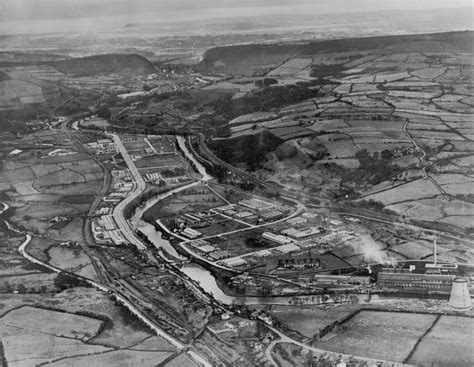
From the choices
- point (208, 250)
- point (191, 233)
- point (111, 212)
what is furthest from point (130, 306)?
point (111, 212)

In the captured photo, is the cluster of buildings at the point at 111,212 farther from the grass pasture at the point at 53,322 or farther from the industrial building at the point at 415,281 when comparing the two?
the industrial building at the point at 415,281

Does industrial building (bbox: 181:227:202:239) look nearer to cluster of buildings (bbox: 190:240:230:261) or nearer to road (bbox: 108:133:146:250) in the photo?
cluster of buildings (bbox: 190:240:230:261)

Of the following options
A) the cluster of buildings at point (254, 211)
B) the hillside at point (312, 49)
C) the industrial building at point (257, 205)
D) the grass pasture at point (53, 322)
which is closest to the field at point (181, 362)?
the grass pasture at point (53, 322)

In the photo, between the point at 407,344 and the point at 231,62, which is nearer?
the point at 407,344

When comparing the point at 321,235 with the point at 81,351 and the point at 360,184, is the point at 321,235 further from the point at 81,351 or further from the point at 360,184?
the point at 81,351

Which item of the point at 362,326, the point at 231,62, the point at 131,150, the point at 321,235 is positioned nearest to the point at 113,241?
the point at 321,235

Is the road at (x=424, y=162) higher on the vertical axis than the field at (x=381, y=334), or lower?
higher
